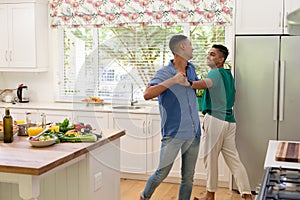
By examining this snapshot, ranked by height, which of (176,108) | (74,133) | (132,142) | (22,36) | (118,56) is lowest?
(132,142)

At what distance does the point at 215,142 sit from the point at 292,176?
1828mm

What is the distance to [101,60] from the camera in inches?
208

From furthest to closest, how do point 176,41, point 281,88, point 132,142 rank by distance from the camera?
point 132,142
point 281,88
point 176,41

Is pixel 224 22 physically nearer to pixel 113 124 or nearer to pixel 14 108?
pixel 113 124

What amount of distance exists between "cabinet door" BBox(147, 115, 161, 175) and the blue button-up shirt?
1.26 m

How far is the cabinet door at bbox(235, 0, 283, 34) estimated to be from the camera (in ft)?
13.3

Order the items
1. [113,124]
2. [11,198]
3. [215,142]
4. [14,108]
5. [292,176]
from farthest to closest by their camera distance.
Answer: [14,108] → [113,124] → [215,142] → [11,198] → [292,176]

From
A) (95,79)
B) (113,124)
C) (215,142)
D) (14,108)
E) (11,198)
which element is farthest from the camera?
(95,79)

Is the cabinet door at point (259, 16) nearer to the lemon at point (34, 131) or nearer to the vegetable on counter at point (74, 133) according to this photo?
the vegetable on counter at point (74, 133)

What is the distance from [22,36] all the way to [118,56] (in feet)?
3.91

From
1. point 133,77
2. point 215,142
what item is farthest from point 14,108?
point 215,142

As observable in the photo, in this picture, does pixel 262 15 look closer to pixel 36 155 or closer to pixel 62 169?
pixel 62 169

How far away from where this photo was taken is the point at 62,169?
2.76 m

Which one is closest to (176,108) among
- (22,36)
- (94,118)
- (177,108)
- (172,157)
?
(177,108)
